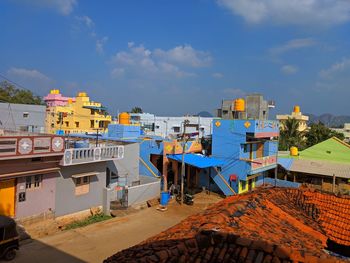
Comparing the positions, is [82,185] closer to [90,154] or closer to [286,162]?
[90,154]

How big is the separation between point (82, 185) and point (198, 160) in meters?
8.72

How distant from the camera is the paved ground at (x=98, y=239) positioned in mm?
12227

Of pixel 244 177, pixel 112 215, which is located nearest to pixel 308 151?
pixel 244 177

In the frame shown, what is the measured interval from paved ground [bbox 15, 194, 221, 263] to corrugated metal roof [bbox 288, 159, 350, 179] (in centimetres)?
1247

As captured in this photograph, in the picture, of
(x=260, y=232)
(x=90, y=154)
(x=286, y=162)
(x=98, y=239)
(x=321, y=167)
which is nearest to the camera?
(x=260, y=232)

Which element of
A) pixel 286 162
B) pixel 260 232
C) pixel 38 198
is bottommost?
pixel 38 198

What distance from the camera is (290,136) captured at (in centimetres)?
3797

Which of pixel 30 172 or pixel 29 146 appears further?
pixel 30 172

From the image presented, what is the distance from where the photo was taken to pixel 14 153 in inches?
496

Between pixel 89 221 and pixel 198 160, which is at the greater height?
pixel 198 160

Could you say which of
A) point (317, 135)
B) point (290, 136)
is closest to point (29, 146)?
point (290, 136)

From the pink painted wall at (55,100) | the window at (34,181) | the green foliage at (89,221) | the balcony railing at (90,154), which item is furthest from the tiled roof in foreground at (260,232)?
the pink painted wall at (55,100)

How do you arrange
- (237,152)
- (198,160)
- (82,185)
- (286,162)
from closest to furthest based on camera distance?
(82,185) < (198,160) < (237,152) < (286,162)

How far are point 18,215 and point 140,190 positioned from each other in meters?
7.71
